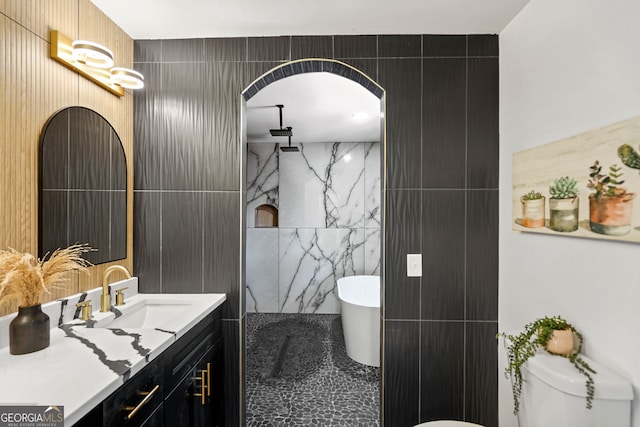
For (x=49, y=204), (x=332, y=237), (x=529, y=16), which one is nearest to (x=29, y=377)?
(x=49, y=204)

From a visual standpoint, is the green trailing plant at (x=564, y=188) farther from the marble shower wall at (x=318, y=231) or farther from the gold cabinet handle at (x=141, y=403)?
the marble shower wall at (x=318, y=231)

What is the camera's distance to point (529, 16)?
1556 millimetres

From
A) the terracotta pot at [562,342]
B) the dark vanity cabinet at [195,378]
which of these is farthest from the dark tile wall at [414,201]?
the terracotta pot at [562,342]

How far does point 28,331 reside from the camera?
1089 millimetres

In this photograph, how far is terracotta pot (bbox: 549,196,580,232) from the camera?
1.23 metres

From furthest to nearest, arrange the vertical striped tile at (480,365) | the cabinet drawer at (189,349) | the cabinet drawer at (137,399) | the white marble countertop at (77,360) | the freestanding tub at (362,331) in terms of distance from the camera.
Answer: the freestanding tub at (362,331), the vertical striped tile at (480,365), the cabinet drawer at (189,349), the cabinet drawer at (137,399), the white marble countertop at (77,360)

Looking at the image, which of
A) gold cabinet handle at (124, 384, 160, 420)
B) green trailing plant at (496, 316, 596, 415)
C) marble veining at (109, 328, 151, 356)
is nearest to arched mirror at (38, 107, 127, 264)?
marble veining at (109, 328, 151, 356)

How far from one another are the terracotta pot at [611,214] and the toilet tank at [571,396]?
1.66 feet

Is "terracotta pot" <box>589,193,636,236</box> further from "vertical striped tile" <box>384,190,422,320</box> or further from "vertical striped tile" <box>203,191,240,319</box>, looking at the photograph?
"vertical striped tile" <box>203,191,240,319</box>

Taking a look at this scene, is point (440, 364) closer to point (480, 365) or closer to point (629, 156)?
point (480, 365)

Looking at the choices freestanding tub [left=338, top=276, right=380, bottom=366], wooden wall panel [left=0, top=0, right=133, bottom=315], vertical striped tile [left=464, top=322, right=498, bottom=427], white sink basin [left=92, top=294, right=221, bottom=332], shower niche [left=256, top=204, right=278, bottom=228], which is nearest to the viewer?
wooden wall panel [left=0, top=0, right=133, bottom=315]

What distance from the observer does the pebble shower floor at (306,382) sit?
223 cm

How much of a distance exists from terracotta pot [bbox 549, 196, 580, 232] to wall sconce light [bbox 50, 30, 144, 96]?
2.14 meters

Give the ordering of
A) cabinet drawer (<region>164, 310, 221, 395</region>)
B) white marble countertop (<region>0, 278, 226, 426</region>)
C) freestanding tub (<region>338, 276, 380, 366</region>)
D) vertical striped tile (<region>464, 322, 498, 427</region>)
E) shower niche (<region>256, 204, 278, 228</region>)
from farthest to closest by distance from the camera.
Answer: shower niche (<region>256, 204, 278, 228</region>)
freestanding tub (<region>338, 276, 380, 366</region>)
vertical striped tile (<region>464, 322, 498, 427</region>)
cabinet drawer (<region>164, 310, 221, 395</region>)
white marble countertop (<region>0, 278, 226, 426</region>)
